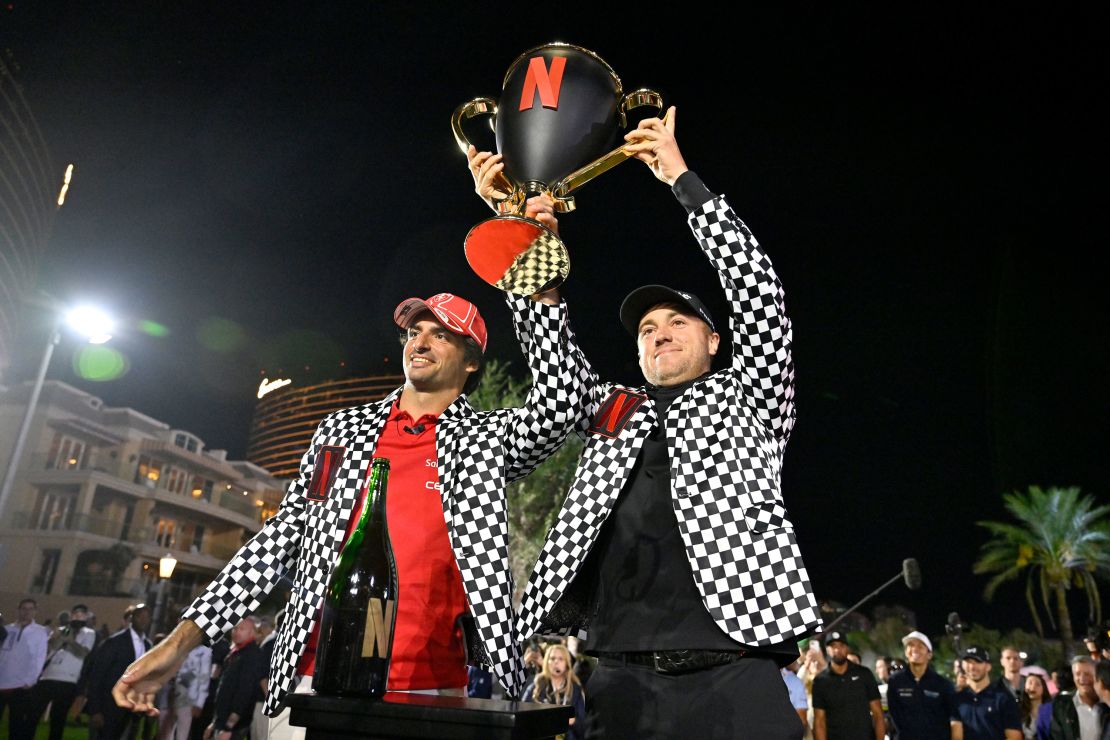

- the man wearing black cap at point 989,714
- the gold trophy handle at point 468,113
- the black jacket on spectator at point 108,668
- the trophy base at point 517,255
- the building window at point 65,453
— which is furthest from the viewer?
the building window at point 65,453

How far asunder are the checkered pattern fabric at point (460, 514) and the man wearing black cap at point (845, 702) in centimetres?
722

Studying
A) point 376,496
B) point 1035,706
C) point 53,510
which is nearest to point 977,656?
point 1035,706

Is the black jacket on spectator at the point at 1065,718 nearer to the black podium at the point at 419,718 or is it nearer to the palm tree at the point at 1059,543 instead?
the black podium at the point at 419,718

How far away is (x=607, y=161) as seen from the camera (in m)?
2.71

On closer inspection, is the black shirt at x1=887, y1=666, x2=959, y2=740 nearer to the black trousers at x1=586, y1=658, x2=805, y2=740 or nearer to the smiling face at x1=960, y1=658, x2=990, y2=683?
the smiling face at x1=960, y1=658, x2=990, y2=683

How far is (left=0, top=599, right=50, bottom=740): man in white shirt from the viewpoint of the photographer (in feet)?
32.6

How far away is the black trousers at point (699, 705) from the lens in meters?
2.02

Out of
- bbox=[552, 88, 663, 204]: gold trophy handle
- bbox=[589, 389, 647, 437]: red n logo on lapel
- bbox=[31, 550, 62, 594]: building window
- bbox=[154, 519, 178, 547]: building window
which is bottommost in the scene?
bbox=[589, 389, 647, 437]: red n logo on lapel

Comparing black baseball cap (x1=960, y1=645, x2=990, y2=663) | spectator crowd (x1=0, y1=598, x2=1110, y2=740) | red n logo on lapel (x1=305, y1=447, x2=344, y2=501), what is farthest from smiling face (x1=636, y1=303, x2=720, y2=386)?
black baseball cap (x1=960, y1=645, x2=990, y2=663)

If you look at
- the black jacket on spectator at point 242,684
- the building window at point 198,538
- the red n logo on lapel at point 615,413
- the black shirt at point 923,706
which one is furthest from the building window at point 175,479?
the red n logo on lapel at point 615,413

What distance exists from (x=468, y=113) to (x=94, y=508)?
1829 inches

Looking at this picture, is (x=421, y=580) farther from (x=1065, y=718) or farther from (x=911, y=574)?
(x=911, y=574)

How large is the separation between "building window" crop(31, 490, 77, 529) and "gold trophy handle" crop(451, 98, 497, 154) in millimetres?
45319

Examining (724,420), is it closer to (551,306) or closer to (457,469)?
(551,306)
